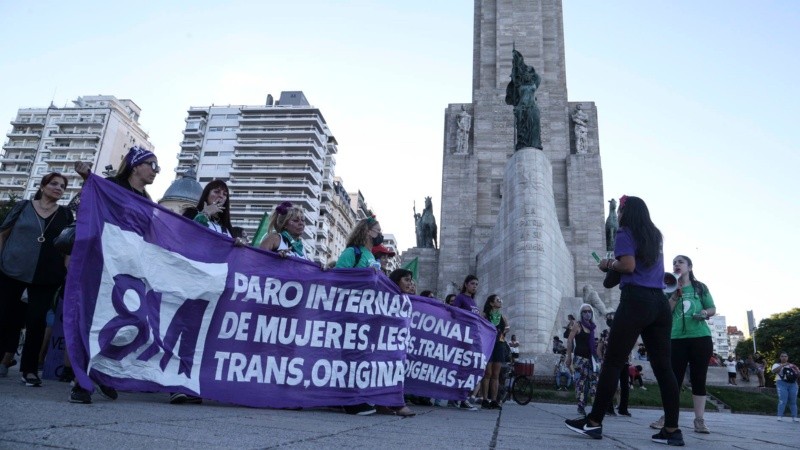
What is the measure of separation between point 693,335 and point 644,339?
5.27 ft

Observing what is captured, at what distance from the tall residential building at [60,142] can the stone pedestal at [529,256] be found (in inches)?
2528

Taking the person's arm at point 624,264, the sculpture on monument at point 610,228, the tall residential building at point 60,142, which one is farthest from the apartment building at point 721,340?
the person's arm at point 624,264

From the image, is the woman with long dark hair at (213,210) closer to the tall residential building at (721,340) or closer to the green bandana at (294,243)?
the green bandana at (294,243)

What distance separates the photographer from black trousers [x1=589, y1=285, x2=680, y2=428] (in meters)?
3.90

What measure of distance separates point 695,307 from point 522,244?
33.8 ft

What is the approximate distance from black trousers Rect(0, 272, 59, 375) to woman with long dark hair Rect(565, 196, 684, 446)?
4.42m

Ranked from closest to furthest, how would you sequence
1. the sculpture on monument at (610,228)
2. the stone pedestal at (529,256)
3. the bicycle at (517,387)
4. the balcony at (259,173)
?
the bicycle at (517,387) < the stone pedestal at (529,256) < the sculpture on monument at (610,228) < the balcony at (259,173)

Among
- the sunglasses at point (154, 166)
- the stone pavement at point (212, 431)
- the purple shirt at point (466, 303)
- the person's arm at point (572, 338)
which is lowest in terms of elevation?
the stone pavement at point (212, 431)

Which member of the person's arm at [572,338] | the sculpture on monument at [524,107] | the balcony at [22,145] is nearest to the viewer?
the person's arm at [572,338]

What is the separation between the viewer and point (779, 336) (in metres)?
50.0

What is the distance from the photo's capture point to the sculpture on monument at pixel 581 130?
28.0 m

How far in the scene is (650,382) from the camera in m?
16.5

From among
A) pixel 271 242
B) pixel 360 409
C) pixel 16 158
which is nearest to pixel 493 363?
pixel 360 409

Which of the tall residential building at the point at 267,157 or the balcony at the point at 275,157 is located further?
the balcony at the point at 275,157
